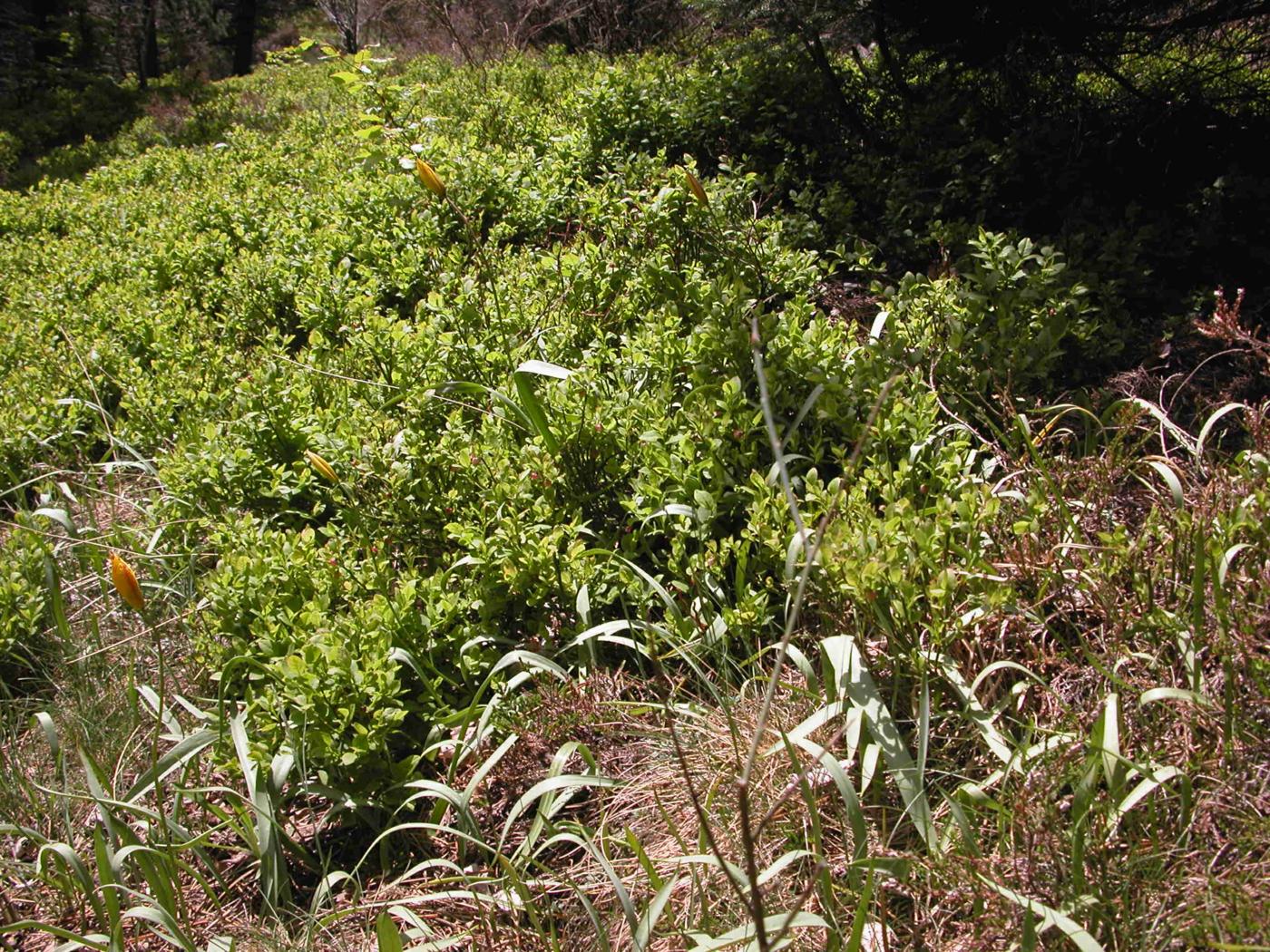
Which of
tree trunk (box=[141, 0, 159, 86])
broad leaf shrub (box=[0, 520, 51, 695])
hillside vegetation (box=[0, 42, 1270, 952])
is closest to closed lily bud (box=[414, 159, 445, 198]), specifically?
hillside vegetation (box=[0, 42, 1270, 952])

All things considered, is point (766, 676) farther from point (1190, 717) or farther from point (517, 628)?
point (1190, 717)

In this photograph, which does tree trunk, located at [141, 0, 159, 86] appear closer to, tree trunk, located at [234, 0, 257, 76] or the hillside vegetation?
A: tree trunk, located at [234, 0, 257, 76]

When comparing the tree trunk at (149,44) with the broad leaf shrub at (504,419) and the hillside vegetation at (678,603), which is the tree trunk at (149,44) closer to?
the broad leaf shrub at (504,419)

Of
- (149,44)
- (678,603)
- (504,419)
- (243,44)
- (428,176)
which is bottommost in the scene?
(678,603)

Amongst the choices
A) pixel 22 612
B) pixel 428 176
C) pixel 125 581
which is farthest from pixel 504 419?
pixel 22 612

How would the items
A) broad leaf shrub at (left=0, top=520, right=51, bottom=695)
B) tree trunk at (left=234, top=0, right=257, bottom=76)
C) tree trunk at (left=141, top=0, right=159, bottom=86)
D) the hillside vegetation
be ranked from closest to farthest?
the hillside vegetation < broad leaf shrub at (left=0, top=520, right=51, bottom=695) < tree trunk at (left=141, top=0, right=159, bottom=86) < tree trunk at (left=234, top=0, right=257, bottom=76)

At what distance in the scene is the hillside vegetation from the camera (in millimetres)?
1882

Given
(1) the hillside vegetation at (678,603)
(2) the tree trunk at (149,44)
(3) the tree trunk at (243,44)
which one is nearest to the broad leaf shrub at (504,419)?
(1) the hillside vegetation at (678,603)

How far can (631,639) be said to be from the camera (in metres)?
2.54

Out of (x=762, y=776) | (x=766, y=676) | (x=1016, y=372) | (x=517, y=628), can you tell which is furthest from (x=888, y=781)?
(x=1016, y=372)

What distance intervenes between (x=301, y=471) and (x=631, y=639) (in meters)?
1.53

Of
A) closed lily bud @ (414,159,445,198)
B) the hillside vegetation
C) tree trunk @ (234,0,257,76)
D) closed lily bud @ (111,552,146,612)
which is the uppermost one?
tree trunk @ (234,0,257,76)

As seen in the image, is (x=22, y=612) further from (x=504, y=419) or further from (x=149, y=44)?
(x=149, y=44)

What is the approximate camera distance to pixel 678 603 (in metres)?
2.73
